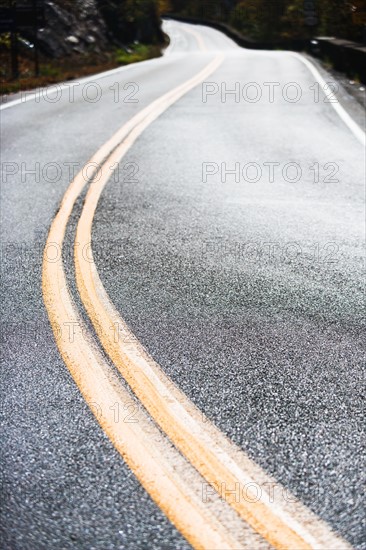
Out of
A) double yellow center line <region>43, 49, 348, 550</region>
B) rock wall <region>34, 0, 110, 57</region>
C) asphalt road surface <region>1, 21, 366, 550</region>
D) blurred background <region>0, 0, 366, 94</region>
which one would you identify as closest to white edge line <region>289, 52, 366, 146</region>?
asphalt road surface <region>1, 21, 366, 550</region>

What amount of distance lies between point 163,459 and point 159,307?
1901 mm

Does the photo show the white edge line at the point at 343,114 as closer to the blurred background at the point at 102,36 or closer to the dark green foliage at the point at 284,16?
the blurred background at the point at 102,36

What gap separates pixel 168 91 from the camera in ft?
58.3

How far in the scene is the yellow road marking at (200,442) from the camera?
107 inches

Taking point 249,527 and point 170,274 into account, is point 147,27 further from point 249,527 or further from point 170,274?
point 249,527

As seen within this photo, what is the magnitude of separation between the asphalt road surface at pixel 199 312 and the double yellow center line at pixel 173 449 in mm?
37

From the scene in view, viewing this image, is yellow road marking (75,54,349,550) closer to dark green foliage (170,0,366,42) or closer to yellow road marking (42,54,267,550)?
yellow road marking (42,54,267,550)

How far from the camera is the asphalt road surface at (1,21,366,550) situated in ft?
9.62

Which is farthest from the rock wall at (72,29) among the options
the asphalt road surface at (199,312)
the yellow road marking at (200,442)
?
the yellow road marking at (200,442)

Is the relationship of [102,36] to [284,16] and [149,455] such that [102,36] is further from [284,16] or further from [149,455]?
[149,455]

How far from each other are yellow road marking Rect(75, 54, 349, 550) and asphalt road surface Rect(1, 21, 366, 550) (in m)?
0.04

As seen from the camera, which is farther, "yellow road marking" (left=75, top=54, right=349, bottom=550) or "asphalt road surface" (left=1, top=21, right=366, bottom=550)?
"asphalt road surface" (left=1, top=21, right=366, bottom=550)

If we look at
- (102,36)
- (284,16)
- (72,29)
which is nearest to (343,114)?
(72,29)

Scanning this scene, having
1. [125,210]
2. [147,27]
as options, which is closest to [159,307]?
[125,210]
